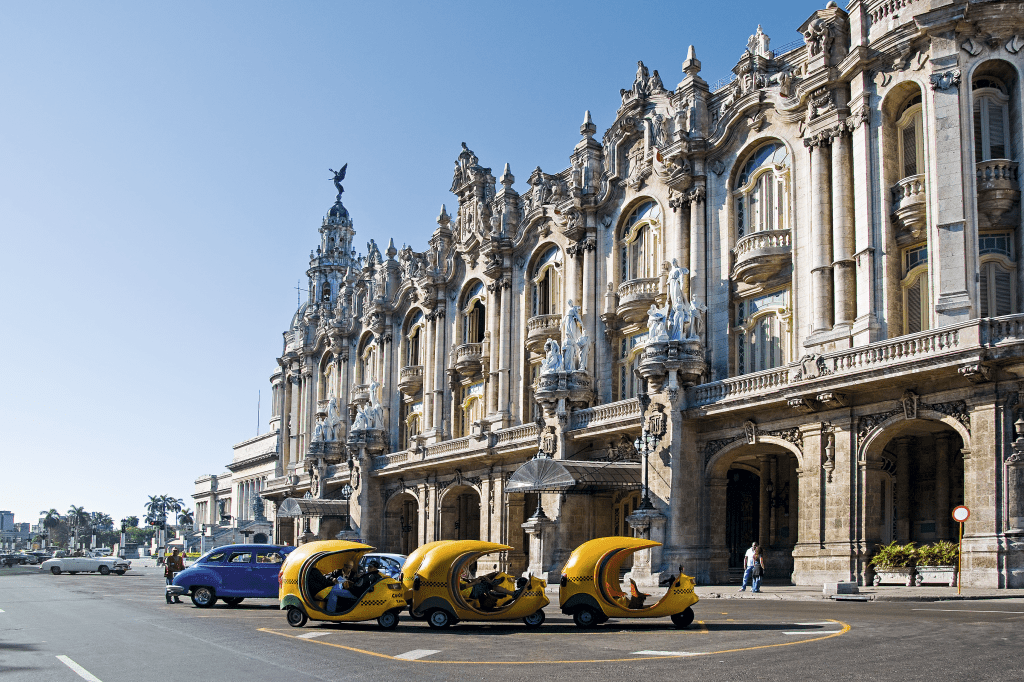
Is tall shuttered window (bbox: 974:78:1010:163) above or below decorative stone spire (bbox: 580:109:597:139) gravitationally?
below

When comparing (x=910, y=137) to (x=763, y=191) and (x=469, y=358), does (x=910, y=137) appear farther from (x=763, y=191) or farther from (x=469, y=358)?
(x=469, y=358)

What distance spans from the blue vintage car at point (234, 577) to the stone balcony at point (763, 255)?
17706 millimetres

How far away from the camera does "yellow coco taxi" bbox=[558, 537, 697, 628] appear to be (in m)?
18.5

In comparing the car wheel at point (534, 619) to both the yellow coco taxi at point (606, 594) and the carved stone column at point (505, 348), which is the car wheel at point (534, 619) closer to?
the yellow coco taxi at point (606, 594)

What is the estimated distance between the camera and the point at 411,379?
5816 centimetres

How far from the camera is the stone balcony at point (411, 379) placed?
190ft

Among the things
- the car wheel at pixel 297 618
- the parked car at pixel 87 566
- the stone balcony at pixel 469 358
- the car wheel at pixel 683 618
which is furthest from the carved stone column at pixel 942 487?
the parked car at pixel 87 566

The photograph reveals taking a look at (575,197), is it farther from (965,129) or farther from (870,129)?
(965,129)

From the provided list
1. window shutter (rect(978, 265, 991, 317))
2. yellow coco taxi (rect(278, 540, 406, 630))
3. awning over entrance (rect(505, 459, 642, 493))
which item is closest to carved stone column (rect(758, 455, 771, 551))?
awning over entrance (rect(505, 459, 642, 493))

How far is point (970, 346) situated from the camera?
2548 centimetres

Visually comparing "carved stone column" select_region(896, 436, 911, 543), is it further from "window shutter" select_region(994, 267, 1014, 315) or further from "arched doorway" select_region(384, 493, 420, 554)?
"arched doorway" select_region(384, 493, 420, 554)

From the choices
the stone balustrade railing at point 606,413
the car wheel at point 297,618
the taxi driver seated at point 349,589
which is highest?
the stone balustrade railing at point 606,413

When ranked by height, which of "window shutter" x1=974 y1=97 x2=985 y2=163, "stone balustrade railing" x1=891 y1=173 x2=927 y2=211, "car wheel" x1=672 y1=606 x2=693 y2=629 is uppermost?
"window shutter" x1=974 y1=97 x2=985 y2=163

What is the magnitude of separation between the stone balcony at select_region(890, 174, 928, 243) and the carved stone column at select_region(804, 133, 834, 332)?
7.96ft
